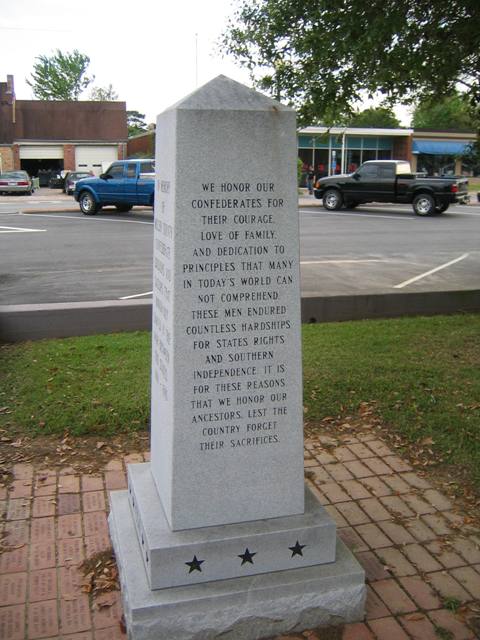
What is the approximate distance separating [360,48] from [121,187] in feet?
54.9

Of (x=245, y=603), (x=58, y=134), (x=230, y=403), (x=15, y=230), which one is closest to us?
(x=245, y=603)

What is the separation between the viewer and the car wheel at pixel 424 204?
2461cm

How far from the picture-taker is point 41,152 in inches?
2067

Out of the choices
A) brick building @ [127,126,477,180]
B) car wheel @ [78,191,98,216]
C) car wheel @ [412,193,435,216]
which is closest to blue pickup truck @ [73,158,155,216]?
car wheel @ [78,191,98,216]

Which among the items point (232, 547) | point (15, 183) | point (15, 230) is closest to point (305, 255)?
point (15, 230)

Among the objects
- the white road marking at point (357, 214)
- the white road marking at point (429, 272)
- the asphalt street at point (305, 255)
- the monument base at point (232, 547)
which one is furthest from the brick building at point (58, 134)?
the monument base at point (232, 547)

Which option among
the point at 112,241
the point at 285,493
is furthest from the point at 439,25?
the point at 112,241

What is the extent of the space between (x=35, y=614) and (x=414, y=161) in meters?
51.9

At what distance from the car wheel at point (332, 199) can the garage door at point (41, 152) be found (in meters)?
31.3

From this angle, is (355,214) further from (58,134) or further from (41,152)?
(58,134)

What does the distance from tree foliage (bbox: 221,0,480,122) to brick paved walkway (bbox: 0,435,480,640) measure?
3.78 metres

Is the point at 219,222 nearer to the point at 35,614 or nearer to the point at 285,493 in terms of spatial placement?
the point at 285,493

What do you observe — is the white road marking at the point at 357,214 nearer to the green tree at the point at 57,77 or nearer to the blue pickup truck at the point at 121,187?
the blue pickup truck at the point at 121,187

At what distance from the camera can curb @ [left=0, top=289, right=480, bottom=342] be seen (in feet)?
25.2
